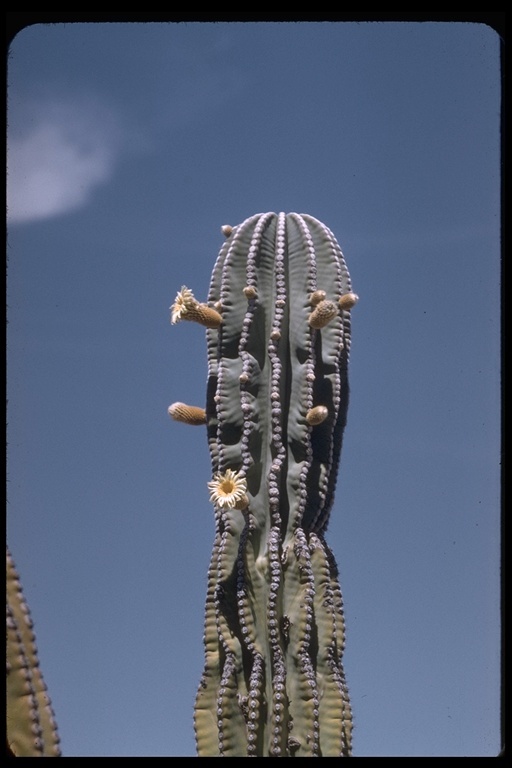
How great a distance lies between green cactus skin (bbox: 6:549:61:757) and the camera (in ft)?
16.8

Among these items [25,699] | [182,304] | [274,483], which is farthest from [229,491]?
[25,699]

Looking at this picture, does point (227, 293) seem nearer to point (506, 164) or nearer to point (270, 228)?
point (270, 228)

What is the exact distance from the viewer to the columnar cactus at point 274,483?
655 cm

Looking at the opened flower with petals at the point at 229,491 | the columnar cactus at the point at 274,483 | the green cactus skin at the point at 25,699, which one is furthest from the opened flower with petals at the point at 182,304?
the green cactus skin at the point at 25,699

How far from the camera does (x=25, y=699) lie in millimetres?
5176

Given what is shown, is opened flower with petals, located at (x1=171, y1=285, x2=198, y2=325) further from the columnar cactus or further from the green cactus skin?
the green cactus skin

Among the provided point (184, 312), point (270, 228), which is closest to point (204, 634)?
point (184, 312)

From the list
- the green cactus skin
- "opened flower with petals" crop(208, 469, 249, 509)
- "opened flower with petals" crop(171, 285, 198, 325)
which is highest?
"opened flower with petals" crop(171, 285, 198, 325)

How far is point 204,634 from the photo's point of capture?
690cm

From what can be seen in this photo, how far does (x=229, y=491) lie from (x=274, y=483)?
31cm

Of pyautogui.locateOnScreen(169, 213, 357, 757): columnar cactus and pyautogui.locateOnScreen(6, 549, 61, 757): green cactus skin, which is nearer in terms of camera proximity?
pyautogui.locateOnScreen(6, 549, 61, 757): green cactus skin

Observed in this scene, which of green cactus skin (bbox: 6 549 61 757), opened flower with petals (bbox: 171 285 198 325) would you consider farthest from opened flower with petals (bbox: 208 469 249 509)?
green cactus skin (bbox: 6 549 61 757)

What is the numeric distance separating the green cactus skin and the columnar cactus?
1.61 metres

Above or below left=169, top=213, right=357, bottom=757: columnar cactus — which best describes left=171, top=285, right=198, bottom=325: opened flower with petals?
above
